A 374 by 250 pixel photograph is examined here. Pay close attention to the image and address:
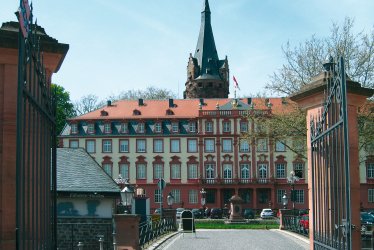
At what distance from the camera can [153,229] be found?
2783 cm

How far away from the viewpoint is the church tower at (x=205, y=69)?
97.4m

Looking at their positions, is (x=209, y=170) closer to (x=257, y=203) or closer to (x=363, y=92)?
(x=257, y=203)

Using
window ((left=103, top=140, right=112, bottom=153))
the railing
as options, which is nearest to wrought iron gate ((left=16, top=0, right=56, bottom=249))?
the railing

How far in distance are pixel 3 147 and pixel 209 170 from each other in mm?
69593

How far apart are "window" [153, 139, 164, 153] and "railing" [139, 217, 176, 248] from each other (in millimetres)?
40285

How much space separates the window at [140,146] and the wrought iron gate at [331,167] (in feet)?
222

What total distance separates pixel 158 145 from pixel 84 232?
52.0m

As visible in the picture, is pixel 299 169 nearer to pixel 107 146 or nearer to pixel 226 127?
pixel 226 127

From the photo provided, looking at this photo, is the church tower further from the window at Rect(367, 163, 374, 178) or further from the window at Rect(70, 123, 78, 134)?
the window at Rect(367, 163, 374, 178)

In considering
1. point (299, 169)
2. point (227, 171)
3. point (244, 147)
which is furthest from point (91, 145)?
point (299, 169)

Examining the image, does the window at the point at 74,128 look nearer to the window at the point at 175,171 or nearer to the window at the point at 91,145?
the window at the point at 91,145

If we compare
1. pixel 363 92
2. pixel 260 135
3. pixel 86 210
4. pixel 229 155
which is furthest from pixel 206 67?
pixel 363 92

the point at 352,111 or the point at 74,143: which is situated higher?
Answer: the point at 74,143

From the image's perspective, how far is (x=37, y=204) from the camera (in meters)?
6.60
